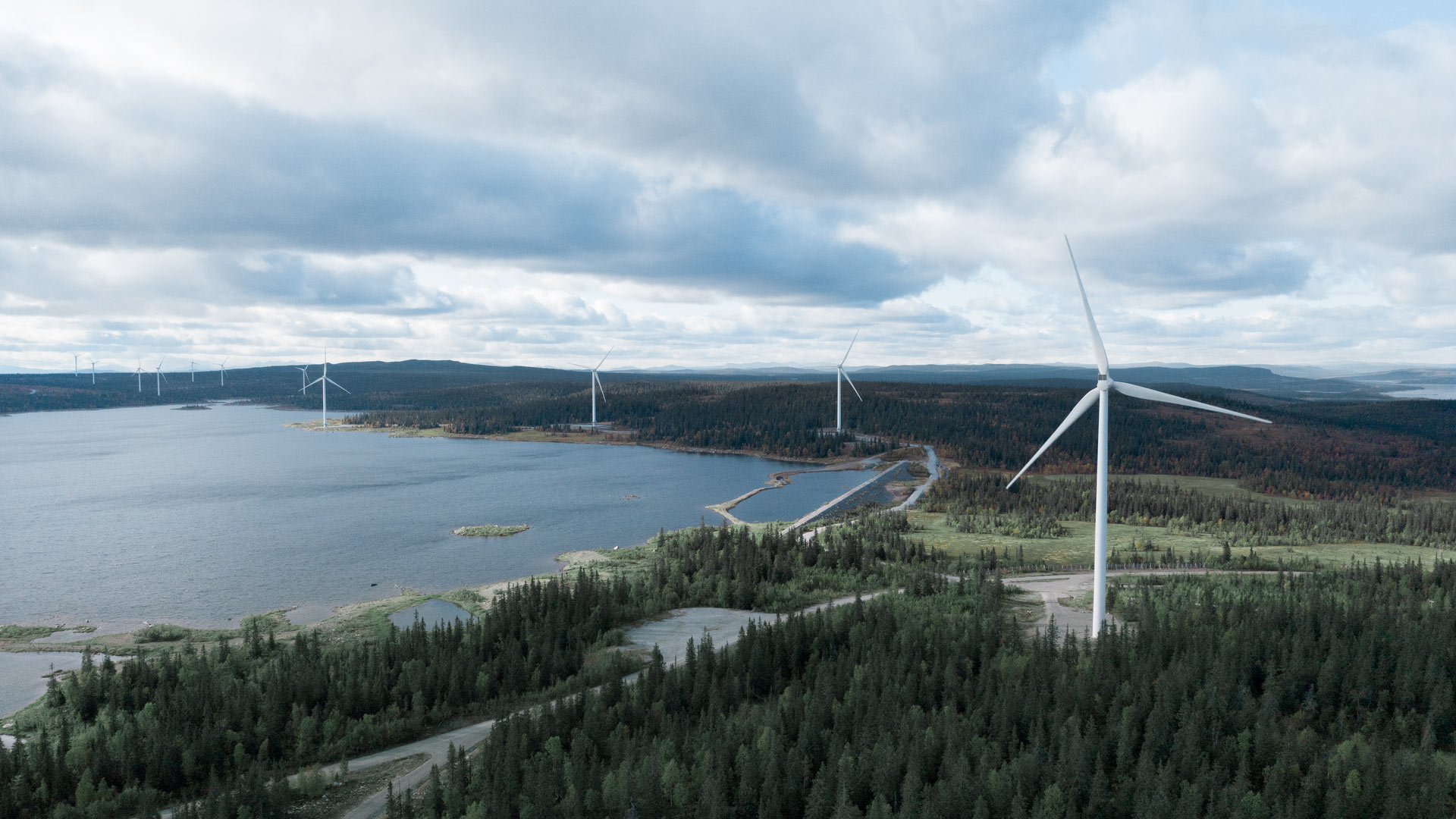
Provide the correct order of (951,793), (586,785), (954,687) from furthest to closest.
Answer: (954,687)
(586,785)
(951,793)

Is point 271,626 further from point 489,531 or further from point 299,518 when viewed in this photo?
point 299,518

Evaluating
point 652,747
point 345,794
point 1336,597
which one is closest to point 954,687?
point 652,747

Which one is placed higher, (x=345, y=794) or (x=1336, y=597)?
(x=1336, y=597)

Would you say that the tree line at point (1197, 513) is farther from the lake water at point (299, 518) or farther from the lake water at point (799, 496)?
the lake water at point (299, 518)

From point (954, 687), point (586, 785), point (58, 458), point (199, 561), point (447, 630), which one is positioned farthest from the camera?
point (58, 458)

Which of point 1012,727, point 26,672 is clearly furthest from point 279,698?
point 1012,727

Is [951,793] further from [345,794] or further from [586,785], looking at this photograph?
[345,794]
